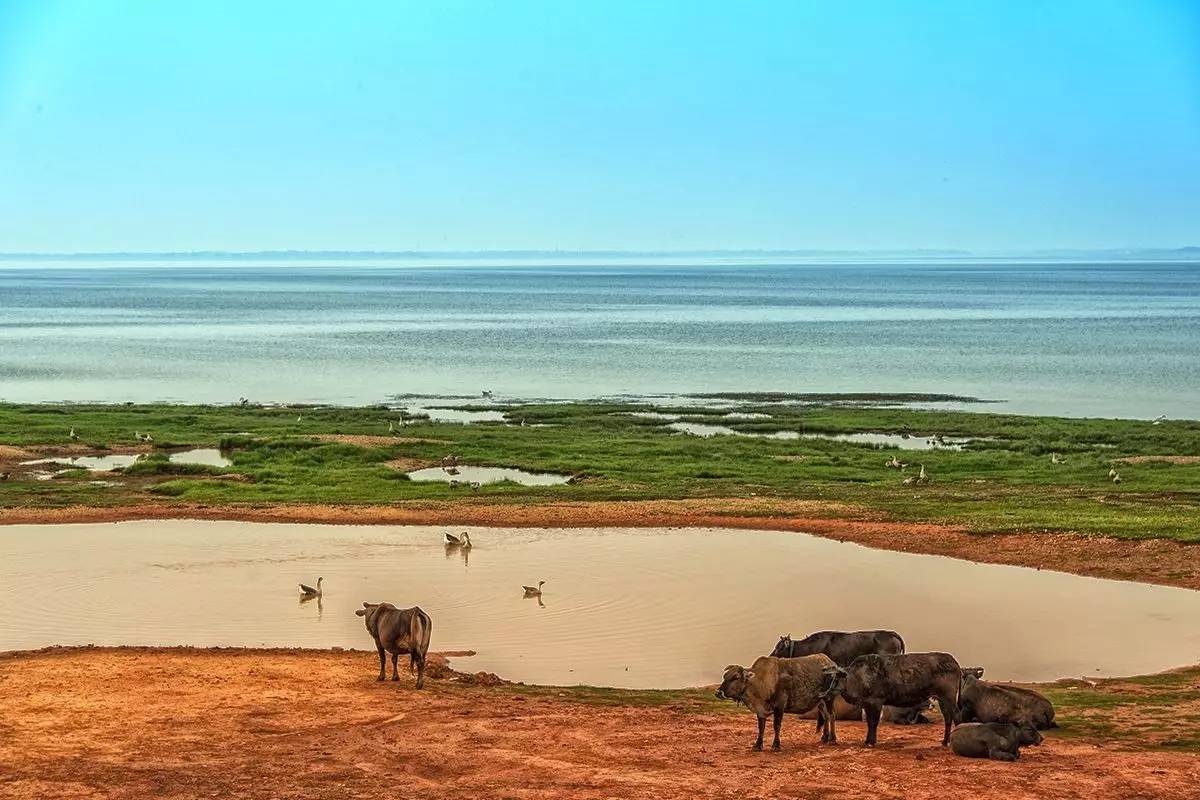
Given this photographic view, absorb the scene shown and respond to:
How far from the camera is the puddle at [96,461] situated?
4259cm

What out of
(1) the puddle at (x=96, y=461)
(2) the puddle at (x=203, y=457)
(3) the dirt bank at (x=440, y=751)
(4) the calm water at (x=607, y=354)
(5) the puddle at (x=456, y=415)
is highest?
(4) the calm water at (x=607, y=354)

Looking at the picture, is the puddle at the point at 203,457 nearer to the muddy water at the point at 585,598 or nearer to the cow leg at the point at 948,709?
the muddy water at the point at 585,598

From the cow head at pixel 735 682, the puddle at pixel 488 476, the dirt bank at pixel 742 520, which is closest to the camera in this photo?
the cow head at pixel 735 682

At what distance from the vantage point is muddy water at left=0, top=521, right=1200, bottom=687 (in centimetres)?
2089

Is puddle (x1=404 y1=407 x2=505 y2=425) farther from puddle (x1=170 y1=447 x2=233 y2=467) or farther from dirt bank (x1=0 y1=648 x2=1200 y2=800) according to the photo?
dirt bank (x1=0 y1=648 x2=1200 y2=800)

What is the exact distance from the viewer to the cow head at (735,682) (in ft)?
46.2

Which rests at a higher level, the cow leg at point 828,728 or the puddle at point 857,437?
the puddle at point 857,437

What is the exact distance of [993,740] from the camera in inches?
540

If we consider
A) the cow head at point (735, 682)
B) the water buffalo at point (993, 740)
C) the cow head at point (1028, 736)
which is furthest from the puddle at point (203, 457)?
the cow head at point (1028, 736)

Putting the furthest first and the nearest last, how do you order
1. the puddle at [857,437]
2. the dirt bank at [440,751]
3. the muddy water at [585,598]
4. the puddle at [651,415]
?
the puddle at [651,415] < the puddle at [857,437] < the muddy water at [585,598] < the dirt bank at [440,751]

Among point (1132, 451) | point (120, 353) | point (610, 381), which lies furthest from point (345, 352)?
point (1132, 451)

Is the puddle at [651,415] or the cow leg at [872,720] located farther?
the puddle at [651,415]

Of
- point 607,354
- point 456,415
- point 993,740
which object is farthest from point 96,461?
point 607,354

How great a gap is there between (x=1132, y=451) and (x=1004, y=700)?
3475 cm
